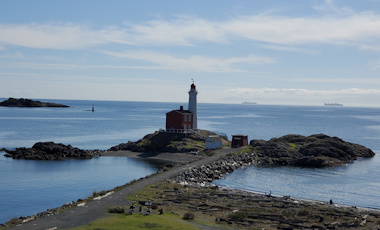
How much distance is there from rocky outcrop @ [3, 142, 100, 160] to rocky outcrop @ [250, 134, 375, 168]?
32674 millimetres

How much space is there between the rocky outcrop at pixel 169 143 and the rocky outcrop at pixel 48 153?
954 cm

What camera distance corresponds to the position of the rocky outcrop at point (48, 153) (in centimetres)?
7100

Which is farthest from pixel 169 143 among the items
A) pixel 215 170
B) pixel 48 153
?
pixel 215 170

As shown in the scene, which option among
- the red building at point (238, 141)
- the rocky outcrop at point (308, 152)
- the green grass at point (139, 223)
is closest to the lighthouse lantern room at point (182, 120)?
the red building at point (238, 141)

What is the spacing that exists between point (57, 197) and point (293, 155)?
44.6 m

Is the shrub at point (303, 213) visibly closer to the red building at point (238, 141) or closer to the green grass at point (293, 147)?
the green grass at point (293, 147)

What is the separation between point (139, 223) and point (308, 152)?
52.4 metres

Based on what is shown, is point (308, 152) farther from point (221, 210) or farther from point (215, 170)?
point (221, 210)

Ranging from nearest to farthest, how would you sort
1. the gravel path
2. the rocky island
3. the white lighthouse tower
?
the gravel path < the rocky island < the white lighthouse tower

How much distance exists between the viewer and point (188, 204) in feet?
120

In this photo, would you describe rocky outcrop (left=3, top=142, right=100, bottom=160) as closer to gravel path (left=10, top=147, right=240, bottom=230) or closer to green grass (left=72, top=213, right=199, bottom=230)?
gravel path (left=10, top=147, right=240, bottom=230)

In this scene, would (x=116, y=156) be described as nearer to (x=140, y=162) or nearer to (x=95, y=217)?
(x=140, y=162)

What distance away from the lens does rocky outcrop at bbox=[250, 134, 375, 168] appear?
70375 mm

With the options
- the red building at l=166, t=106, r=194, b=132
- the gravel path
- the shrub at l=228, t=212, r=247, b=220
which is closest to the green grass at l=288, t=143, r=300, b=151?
the red building at l=166, t=106, r=194, b=132
